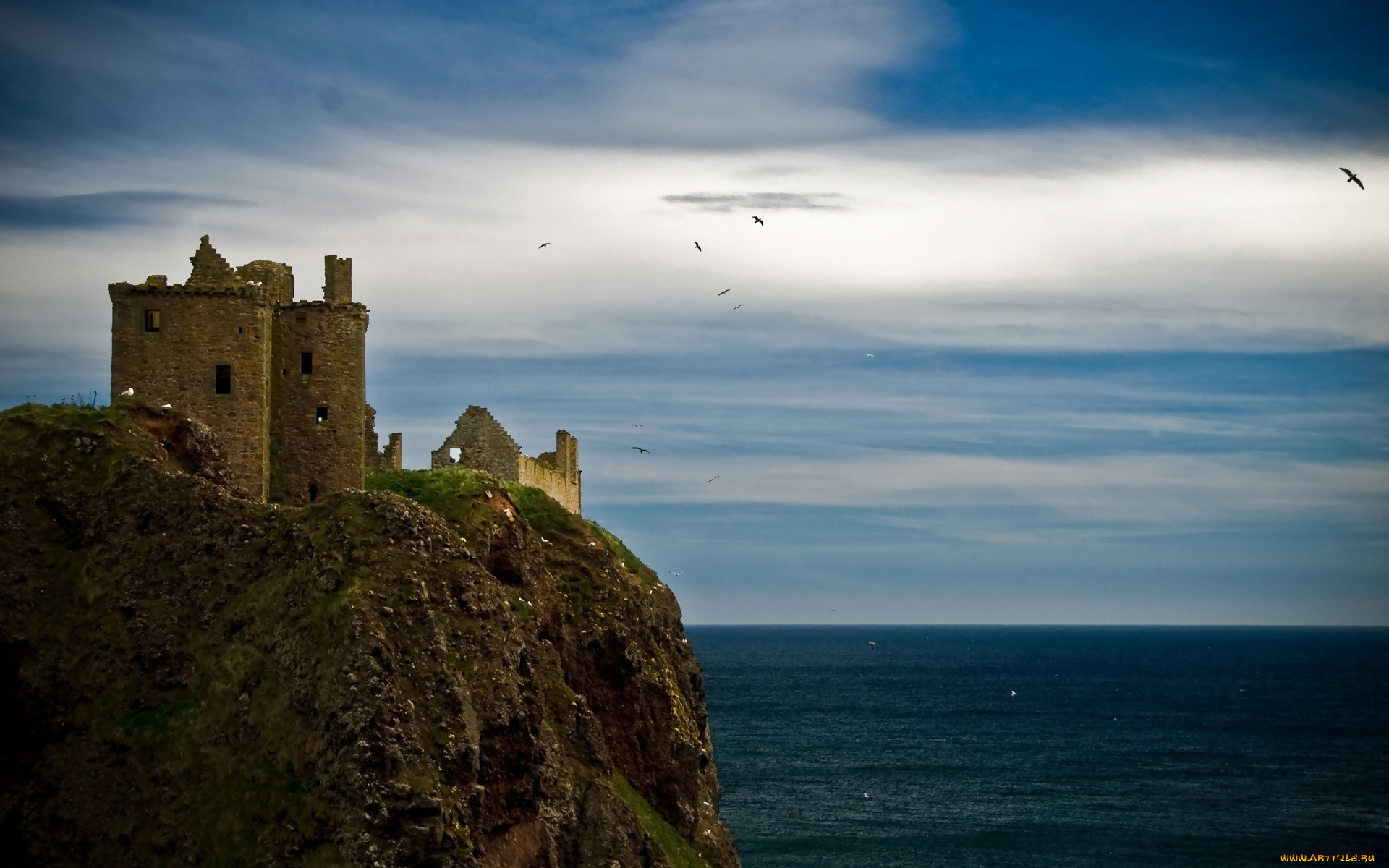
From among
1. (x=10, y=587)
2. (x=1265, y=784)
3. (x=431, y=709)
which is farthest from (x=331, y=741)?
(x=1265, y=784)

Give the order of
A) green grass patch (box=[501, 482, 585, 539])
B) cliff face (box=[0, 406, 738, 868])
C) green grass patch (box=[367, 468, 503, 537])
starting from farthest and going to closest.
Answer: green grass patch (box=[501, 482, 585, 539]) → green grass patch (box=[367, 468, 503, 537]) → cliff face (box=[0, 406, 738, 868])

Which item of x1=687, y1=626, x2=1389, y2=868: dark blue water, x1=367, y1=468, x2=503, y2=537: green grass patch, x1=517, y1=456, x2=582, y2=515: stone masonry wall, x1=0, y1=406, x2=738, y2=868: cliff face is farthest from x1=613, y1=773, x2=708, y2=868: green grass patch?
x1=687, y1=626, x2=1389, y2=868: dark blue water

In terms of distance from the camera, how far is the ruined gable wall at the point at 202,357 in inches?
1885

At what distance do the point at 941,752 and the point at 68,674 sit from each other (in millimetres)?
134276

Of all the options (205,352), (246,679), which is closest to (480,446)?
(205,352)

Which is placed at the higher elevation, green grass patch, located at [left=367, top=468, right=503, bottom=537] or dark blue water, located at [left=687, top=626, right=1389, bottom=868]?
green grass patch, located at [left=367, top=468, right=503, bottom=537]

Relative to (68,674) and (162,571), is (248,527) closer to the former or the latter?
(162,571)

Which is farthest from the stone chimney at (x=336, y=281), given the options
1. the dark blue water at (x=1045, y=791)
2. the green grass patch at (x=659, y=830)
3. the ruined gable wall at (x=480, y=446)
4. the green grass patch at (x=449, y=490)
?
the dark blue water at (x=1045, y=791)

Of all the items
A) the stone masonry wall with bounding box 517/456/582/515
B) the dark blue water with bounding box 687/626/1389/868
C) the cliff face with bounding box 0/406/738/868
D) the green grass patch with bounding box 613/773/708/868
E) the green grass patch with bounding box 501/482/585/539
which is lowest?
Answer: the dark blue water with bounding box 687/626/1389/868

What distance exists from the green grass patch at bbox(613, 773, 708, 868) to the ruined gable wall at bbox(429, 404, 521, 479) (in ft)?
51.1

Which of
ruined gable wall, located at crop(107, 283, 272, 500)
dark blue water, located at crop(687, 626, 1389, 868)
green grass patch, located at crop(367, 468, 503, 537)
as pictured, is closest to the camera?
ruined gable wall, located at crop(107, 283, 272, 500)

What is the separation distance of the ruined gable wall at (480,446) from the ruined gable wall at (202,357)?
554 inches

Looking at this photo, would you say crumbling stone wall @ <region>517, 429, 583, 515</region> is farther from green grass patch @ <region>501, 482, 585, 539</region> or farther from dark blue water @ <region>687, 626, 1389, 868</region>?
dark blue water @ <region>687, 626, 1389, 868</region>

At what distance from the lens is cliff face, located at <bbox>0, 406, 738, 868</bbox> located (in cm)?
3581
